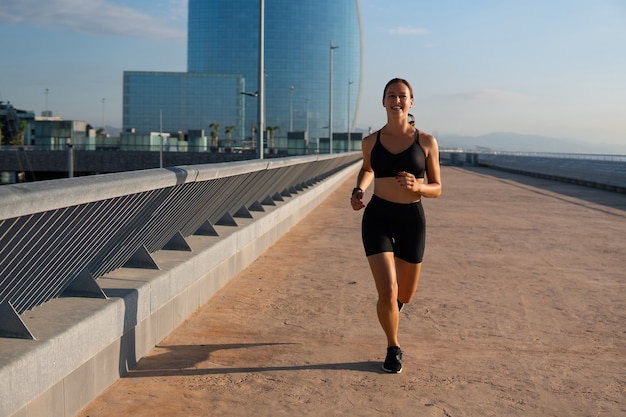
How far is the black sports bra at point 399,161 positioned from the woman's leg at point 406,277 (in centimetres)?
60

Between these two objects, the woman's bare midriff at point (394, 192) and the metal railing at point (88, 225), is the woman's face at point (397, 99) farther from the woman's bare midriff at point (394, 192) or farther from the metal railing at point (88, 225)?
the metal railing at point (88, 225)

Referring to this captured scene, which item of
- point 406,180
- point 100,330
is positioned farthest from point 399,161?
point 100,330

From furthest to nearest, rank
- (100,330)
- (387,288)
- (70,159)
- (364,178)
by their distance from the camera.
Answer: (70,159) < (364,178) < (387,288) < (100,330)

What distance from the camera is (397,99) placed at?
550 centimetres

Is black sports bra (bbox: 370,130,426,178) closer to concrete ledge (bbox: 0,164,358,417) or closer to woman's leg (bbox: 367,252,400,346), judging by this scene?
woman's leg (bbox: 367,252,400,346)

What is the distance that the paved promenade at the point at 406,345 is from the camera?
479 centimetres

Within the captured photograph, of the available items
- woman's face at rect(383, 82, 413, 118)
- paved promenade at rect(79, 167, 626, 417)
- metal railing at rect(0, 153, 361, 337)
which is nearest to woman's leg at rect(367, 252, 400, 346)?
paved promenade at rect(79, 167, 626, 417)

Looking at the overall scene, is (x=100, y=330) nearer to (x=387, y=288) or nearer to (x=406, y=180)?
(x=387, y=288)

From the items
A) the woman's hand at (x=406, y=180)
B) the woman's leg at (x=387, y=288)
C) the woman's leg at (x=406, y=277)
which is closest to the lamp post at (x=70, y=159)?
the woman's leg at (x=406, y=277)

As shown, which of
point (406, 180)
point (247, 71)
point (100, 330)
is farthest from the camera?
point (247, 71)

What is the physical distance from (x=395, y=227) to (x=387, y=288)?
0.41 meters

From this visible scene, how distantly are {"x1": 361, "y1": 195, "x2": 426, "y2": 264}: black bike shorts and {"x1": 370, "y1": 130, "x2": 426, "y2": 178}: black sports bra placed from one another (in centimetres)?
20

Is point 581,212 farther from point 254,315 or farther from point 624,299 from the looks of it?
point 254,315

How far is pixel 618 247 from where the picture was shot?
12.7 metres
